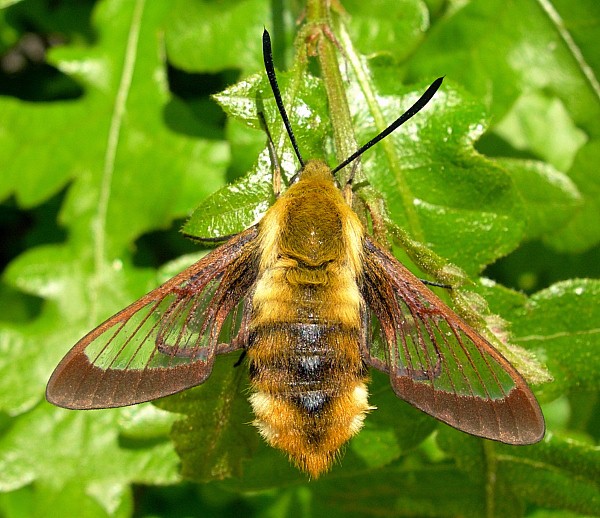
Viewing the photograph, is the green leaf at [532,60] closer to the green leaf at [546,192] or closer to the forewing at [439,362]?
the green leaf at [546,192]

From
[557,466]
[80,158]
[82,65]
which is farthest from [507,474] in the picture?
[82,65]

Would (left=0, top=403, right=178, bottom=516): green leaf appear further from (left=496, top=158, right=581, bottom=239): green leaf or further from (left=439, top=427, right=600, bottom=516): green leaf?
(left=496, top=158, right=581, bottom=239): green leaf

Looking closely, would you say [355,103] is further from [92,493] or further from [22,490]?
[22,490]

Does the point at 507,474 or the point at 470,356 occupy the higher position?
the point at 470,356

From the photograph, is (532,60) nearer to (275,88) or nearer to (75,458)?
(275,88)

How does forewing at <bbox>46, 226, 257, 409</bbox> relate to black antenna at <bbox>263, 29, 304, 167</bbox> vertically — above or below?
below

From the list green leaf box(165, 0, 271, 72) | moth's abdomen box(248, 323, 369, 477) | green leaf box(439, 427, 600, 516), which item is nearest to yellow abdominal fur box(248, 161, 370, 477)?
moth's abdomen box(248, 323, 369, 477)
